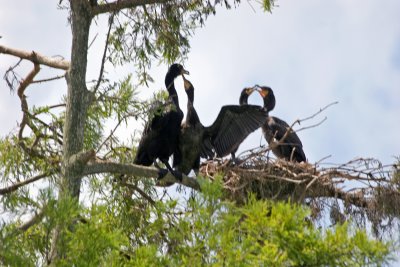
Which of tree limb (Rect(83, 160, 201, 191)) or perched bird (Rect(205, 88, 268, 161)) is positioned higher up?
perched bird (Rect(205, 88, 268, 161))

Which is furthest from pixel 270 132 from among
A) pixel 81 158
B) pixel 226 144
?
pixel 81 158

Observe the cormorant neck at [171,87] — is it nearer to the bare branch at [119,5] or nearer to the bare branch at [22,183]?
the bare branch at [119,5]

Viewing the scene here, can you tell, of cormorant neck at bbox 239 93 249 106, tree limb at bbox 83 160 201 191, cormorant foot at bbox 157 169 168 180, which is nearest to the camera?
tree limb at bbox 83 160 201 191

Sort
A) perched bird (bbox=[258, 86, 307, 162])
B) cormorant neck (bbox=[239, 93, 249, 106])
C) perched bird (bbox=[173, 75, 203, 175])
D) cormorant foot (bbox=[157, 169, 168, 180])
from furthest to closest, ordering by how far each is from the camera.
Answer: cormorant neck (bbox=[239, 93, 249, 106]) → perched bird (bbox=[258, 86, 307, 162]) → perched bird (bbox=[173, 75, 203, 175]) → cormorant foot (bbox=[157, 169, 168, 180])

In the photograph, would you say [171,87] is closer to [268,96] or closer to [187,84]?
[187,84]

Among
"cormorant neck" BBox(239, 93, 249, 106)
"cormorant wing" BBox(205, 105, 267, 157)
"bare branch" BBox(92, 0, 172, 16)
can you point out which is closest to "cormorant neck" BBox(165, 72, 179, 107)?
"cormorant wing" BBox(205, 105, 267, 157)

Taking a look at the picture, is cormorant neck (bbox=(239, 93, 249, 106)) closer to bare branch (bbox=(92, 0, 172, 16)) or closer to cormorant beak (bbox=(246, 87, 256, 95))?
cormorant beak (bbox=(246, 87, 256, 95))

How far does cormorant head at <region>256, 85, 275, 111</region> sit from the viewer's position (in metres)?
13.0

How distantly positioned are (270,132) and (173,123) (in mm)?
1952

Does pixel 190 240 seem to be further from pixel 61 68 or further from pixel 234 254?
pixel 61 68

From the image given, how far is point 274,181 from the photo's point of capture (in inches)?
424

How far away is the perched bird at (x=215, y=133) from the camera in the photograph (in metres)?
10.9

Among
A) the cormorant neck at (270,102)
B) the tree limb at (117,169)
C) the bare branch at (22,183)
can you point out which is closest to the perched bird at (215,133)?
the tree limb at (117,169)

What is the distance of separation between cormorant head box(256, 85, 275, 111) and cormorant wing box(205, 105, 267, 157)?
1847 mm
